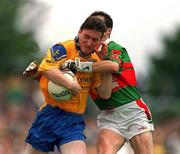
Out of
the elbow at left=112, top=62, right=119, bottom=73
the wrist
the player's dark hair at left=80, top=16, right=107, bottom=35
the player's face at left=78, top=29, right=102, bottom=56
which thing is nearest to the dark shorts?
the wrist

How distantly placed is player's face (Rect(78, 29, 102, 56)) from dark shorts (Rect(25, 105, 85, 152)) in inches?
27.2

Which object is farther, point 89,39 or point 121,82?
point 121,82

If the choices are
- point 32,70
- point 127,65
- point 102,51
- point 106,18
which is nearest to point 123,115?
point 127,65

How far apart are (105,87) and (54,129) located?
0.66 m

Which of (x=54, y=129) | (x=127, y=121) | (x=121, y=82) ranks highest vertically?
(x=121, y=82)

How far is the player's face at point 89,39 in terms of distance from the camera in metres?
8.74

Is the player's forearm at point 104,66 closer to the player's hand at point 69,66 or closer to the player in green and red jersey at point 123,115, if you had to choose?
the player's hand at point 69,66

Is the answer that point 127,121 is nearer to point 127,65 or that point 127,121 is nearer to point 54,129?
point 127,65

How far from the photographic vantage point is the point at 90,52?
8906mm

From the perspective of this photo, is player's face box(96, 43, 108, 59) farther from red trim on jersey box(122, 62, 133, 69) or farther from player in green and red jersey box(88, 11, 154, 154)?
red trim on jersey box(122, 62, 133, 69)

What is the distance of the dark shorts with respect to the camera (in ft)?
29.5

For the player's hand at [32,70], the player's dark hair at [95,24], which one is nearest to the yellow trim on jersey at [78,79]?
the player's hand at [32,70]

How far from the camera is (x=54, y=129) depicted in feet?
29.7

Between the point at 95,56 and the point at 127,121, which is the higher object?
the point at 95,56
